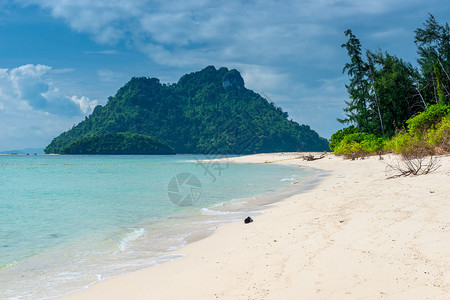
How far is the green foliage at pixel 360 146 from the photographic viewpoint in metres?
36.3

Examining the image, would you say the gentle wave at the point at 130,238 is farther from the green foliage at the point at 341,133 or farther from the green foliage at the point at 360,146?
the green foliage at the point at 341,133

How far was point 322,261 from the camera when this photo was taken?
15.9 feet

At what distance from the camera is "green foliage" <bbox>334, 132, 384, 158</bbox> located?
3633cm

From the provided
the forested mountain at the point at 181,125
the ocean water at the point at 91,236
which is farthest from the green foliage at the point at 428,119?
the forested mountain at the point at 181,125

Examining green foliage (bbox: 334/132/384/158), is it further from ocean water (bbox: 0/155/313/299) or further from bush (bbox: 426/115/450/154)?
ocean water (bbox: 0/155/313/299)

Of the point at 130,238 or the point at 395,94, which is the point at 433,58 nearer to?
the point at 395,94

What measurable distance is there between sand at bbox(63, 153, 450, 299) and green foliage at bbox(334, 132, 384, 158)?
30279 millimetres

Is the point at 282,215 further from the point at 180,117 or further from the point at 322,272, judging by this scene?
the point at 180,117

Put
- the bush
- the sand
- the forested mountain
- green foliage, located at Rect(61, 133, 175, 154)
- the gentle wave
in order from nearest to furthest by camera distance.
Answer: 1. the sand
2. the gentle wave
3. the bush
4. green foliage, located at Rect(61, 133, 175, 154)
5. the forested mountain

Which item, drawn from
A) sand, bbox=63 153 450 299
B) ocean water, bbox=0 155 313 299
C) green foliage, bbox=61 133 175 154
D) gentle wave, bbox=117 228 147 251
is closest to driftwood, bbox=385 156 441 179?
sand, bbox=63 153 450 299

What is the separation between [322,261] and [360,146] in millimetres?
35587

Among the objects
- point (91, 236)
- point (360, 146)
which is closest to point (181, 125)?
point (360, 146)

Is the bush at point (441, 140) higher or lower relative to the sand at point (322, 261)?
higher

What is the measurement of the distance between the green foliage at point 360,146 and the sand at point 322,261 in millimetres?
30279
